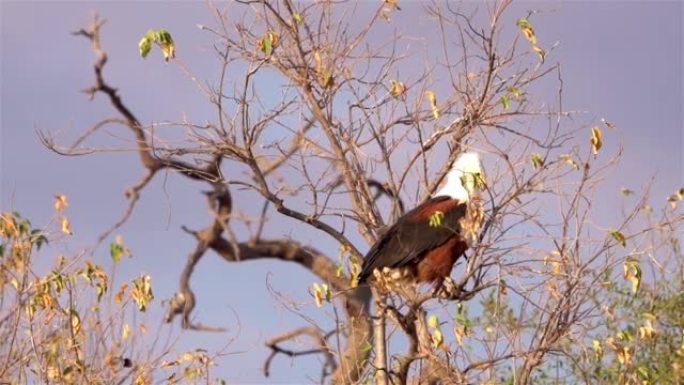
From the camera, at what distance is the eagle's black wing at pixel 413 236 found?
6316 mm

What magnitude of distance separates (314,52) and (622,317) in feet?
11.9

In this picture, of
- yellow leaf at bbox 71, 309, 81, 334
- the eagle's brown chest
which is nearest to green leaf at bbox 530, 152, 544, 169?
the eagle's brown chest

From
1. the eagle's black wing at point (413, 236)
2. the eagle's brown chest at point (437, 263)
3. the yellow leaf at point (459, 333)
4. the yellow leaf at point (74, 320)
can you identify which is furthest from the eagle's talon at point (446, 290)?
the yellow leaf at point (74, 320)

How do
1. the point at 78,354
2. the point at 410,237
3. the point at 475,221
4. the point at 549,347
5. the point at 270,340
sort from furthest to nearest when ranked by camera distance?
the point at 270,340 → the point at 410,237 → the point at 78,354 → the point at 549,347 → the point at 475,221

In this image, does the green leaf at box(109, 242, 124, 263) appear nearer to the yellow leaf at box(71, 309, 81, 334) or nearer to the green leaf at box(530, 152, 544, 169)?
the yellow leaf at box(71, 309, 81, 334)

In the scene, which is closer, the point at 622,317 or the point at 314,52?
the point at 314,52

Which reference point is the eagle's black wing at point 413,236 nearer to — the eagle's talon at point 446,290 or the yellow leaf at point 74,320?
the eagle's talon at point 446,290

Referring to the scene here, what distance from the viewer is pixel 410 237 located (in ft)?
21.4

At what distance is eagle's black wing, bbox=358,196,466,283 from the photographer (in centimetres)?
632

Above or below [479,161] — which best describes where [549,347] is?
below

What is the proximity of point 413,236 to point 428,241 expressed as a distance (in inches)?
6.1

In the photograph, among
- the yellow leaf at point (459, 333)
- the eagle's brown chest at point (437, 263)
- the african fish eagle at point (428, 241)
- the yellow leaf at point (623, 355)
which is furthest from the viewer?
the eagle's brown chest at point (437, 263)

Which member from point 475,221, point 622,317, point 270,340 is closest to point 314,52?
point 475,221

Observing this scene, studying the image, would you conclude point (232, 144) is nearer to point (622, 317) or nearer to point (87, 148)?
point (87, 148)
